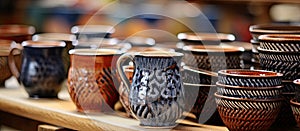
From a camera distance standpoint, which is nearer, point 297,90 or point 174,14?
point 297,90

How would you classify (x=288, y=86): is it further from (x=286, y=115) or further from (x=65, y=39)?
(x=65, y=39)

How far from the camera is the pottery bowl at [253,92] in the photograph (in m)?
1.23

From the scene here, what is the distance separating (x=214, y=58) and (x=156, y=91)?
0.68 feet

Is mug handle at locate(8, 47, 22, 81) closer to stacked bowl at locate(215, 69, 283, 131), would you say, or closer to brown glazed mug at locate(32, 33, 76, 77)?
brown glazed mug at locate(32, 33, 76, 77)

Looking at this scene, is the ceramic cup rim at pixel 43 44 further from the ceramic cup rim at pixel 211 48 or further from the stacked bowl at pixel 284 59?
the stacked bowl at pixel 284 59

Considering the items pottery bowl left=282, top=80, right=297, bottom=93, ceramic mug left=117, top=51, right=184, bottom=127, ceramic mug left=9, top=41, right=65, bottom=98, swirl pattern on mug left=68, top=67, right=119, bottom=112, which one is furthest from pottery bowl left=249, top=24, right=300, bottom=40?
ceramic mug left=9, top=41, right=65, bottom=98

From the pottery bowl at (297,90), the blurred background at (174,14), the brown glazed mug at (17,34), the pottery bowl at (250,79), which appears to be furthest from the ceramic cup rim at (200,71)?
the blurred background at (174,14)

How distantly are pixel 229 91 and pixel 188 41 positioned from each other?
38cm

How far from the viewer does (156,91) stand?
130 cm

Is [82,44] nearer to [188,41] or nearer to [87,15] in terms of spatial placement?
[188,41]

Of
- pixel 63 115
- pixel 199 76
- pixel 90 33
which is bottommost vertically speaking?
pixel 63 115

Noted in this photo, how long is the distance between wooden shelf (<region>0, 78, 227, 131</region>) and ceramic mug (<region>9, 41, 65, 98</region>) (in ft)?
0.11

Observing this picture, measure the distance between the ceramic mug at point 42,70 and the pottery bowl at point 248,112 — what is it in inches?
23.6

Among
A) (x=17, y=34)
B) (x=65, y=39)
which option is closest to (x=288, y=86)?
(x=65, y=39)
